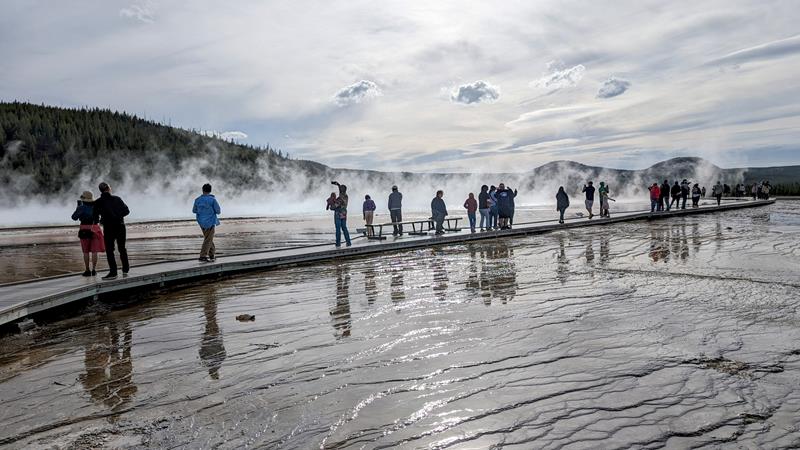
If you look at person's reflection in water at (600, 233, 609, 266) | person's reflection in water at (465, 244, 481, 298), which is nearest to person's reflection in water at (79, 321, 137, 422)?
person's reflection in water at (465, 244, 481, 298)

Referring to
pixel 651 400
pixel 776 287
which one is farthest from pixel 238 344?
pixel 776 287

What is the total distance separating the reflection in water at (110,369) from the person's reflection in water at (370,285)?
11.3ft

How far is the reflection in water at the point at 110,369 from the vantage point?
4.66 m

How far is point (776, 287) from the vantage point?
836 cm

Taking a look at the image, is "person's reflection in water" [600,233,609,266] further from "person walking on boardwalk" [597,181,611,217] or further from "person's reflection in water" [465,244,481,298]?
"person walking on boardwalk" [597,181,611,217]

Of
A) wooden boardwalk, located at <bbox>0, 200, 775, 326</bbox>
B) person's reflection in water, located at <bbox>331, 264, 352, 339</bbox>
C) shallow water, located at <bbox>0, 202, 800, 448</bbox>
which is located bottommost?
shallow water, located at <bbox>0, 202, 800, 448</bbox>

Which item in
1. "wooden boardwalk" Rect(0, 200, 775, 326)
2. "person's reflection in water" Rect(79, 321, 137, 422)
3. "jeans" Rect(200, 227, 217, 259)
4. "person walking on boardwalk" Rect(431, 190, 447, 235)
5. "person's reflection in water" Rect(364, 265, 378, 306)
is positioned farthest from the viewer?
"person walking on boardwalk" Rect(431, 190, 447, 235)

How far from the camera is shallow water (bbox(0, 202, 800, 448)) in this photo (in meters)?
3.80

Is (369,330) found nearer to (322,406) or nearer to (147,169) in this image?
(322,406)

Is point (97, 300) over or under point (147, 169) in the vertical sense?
under

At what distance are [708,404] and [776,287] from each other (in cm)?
560

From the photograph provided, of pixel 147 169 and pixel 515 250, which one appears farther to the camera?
pixel 147 169

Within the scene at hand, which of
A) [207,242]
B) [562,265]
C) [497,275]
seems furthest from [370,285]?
[207,242]

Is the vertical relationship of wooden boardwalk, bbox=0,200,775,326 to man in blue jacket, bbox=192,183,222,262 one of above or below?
below
